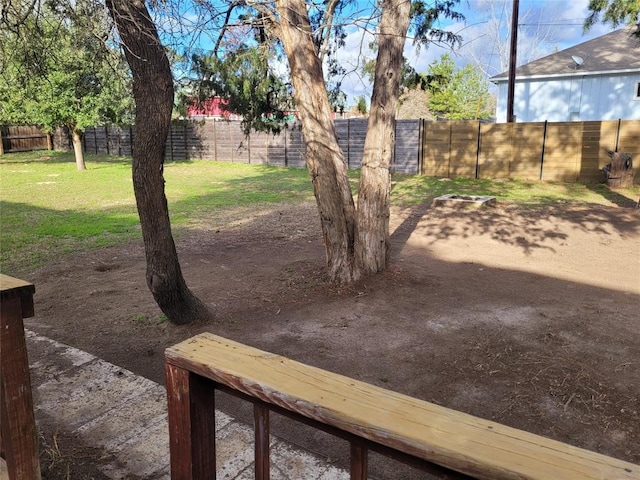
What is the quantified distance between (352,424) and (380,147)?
5.17 m

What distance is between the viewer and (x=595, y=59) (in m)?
21.9

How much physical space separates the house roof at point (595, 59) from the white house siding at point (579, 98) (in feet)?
1.30

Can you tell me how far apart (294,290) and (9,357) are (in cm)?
430

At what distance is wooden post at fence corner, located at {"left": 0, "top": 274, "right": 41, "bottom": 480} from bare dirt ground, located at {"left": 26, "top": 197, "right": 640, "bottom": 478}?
2.16ft

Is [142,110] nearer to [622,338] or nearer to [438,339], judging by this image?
Answer: [438,339]

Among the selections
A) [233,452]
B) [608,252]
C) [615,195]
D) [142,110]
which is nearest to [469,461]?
[233,452]

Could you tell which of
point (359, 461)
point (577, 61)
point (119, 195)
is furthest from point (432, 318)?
point (577, 61)

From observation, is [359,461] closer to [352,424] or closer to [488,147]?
[352,424]

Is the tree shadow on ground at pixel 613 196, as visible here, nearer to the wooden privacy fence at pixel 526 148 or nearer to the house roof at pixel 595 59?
the wooden privacy fence at pixel 526 148

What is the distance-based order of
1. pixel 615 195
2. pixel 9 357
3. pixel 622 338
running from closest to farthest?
pixel 9 357 < pixel 622 338 < pixel 615 195

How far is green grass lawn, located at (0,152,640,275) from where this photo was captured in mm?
8953

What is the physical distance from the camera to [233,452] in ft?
9.07

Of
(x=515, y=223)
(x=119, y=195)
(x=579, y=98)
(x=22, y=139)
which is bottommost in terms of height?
(x=515, y=223)

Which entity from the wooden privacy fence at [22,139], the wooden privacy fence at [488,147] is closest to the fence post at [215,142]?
the wooden privacy fence at [488,147]
